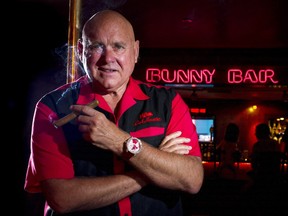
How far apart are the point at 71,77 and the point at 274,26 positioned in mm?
4866

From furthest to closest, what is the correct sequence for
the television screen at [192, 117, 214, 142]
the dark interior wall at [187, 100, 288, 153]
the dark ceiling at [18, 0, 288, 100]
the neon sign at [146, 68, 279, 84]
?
the dark interior wall at [187, 100, 288, 153] → the television screen at [192, 117, 214, 142] → the neon sign at [146, 68, 279, 84] → the dark ceiling at [18, 0, 288, 100]

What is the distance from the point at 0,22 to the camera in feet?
12.2

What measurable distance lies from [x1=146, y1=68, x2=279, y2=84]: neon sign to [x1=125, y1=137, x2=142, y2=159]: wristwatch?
586 cm

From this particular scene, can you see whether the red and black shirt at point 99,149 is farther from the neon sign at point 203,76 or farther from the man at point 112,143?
the neon sign at point 203,76

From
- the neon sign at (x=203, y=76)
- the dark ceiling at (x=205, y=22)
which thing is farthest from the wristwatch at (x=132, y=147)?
the neon sign at (x=203, y=76)

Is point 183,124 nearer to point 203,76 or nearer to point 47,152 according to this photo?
point 47,152

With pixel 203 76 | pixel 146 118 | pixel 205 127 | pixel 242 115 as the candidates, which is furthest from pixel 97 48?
pixel 242 115

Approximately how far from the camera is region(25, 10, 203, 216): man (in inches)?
63.8

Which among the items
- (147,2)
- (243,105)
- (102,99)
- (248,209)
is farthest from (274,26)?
(243,105)

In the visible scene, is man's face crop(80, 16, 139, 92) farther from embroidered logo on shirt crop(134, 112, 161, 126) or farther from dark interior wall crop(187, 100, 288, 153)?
dark interior wall crop(187, 100, 288, 153)

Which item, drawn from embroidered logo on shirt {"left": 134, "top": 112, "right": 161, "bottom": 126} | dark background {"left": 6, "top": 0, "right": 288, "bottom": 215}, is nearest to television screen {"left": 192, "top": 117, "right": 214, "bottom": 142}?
dark background {"left": 6, "top": 0, "right": 288, "bottom": 215}

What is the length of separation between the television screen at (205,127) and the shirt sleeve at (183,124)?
13.1m

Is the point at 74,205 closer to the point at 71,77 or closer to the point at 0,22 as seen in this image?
the point at 71,77

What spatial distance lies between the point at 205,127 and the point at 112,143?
14129mm
